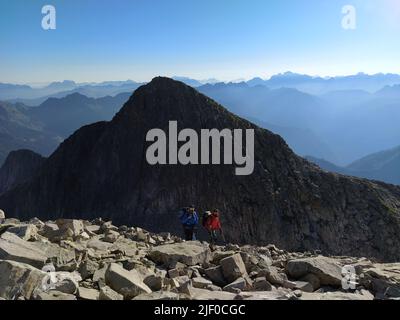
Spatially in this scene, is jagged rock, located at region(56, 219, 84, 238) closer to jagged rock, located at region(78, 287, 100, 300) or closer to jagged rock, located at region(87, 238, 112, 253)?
jagged rock, located at region(87, 238, 112, 253)

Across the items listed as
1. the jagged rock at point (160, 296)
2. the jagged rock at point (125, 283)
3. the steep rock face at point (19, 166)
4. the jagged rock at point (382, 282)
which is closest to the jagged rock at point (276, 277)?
the jagged rock at point (382, 282)

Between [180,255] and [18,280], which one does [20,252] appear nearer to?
[18,280]

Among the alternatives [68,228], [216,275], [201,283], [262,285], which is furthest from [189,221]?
[262,285]

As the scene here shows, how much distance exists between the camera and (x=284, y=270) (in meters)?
13.9

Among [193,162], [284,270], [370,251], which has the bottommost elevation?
[370,251]

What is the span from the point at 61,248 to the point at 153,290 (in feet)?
13.4

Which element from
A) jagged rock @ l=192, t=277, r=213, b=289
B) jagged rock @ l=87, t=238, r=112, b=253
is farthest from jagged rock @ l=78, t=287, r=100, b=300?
jagged rock @ l=87, t=238, r=112, b=253

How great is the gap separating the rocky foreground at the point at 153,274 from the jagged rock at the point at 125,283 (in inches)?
1.0

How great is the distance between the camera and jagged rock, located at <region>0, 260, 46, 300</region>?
31.7 ft

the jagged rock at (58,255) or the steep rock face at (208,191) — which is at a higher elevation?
the jagged rock at (58,255)

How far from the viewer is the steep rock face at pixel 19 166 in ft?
425

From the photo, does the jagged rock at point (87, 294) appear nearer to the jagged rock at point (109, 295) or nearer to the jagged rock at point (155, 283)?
the jagged rock at point (109, 295)
